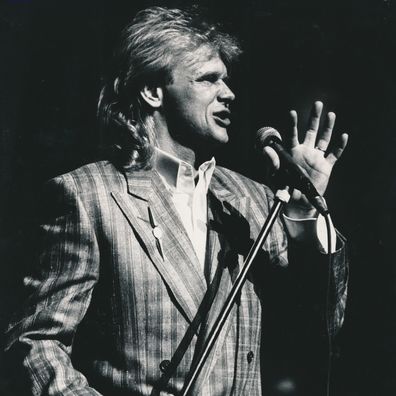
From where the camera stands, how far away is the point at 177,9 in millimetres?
2748

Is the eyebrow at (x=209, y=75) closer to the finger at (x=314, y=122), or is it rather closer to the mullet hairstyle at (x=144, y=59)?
the mullet hairstyle at (x=144, y=59)

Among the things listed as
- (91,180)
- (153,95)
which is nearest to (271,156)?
(91,180)

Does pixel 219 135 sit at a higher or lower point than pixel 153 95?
lower

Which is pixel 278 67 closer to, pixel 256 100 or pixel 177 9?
pixel 256 100

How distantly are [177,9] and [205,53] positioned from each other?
0.98 feet

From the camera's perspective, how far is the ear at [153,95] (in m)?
2.60

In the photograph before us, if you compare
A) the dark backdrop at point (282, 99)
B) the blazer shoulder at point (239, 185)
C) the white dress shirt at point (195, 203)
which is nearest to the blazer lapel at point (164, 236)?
the white dress shirt at point (195, 203)

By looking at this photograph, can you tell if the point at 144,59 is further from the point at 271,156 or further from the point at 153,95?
the point at 271,156

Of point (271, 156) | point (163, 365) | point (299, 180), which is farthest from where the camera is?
point (163, 365)

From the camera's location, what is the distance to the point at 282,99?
3012 millimetres

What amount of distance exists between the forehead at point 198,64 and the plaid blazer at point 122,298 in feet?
1.66

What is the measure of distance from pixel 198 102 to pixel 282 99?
69 centimetres

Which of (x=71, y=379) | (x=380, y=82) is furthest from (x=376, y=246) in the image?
(x=71, y=379)

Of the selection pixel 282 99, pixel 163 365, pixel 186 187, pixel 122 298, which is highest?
pixel 282 99
